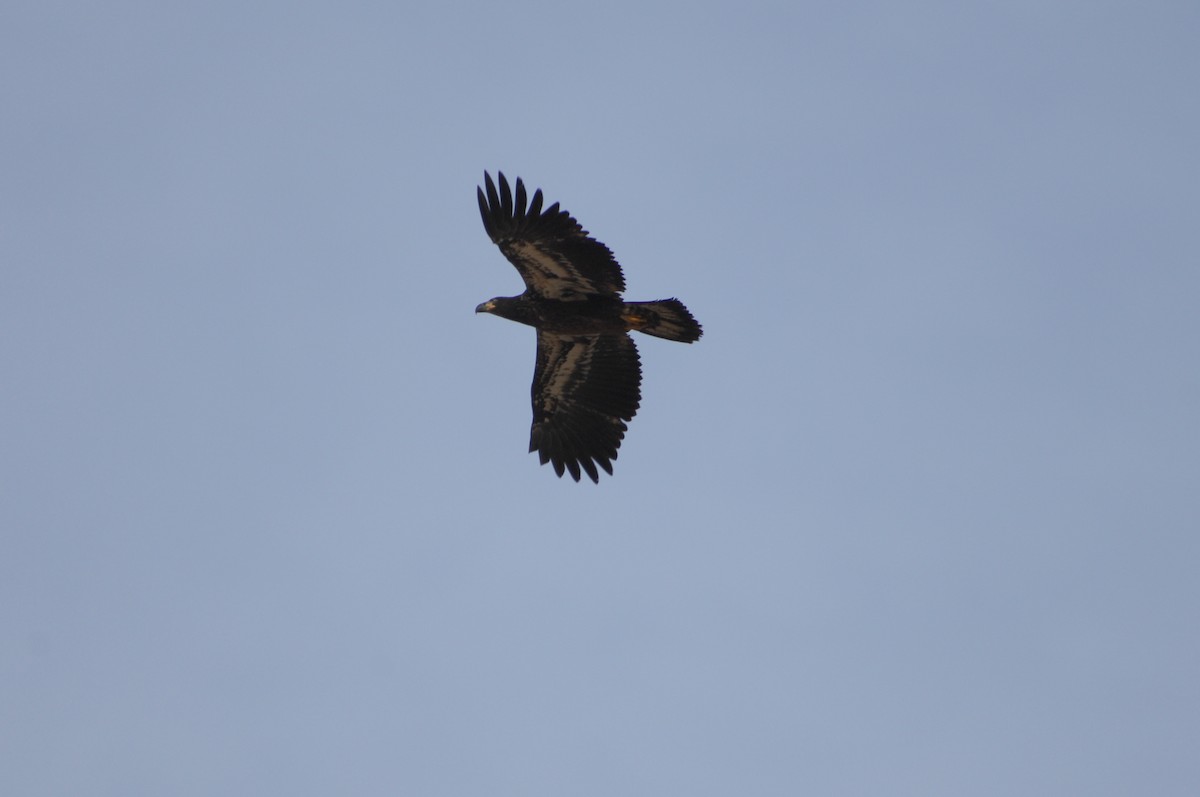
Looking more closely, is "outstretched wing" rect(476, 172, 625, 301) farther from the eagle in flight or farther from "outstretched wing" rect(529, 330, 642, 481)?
"outstretched wing" rect(529, 330, 642, 481)

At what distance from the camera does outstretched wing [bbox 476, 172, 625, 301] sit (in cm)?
1934

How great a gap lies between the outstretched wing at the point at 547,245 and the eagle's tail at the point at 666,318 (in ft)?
1.52

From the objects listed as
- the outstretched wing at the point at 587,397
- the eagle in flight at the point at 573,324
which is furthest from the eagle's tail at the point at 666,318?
the outstretched wing at the point at 587,397

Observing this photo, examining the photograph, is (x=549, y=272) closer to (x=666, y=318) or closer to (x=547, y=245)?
(x=547, y=245)

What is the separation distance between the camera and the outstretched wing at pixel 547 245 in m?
19.3

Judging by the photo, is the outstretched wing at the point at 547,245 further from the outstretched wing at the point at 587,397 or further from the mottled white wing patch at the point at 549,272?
the outstretched wing at the point at 587,397

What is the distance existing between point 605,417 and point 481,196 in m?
3.90

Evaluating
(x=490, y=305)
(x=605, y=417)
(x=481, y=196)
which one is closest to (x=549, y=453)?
(x=605, y=417)

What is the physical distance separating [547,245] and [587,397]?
2.88m

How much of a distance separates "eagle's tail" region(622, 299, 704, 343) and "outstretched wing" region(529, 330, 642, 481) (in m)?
0.76

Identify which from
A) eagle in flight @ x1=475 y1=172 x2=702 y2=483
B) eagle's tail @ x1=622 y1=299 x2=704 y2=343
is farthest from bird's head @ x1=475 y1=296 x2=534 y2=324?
eagle's tail @ x1=622 y1=299 x2=704 y2=343

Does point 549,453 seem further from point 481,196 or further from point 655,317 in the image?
point 481,196

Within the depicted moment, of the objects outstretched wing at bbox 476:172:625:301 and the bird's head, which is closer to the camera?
outstretched wing at bbox 476:172:625:301

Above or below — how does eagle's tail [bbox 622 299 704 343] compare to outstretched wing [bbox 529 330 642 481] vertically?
above
